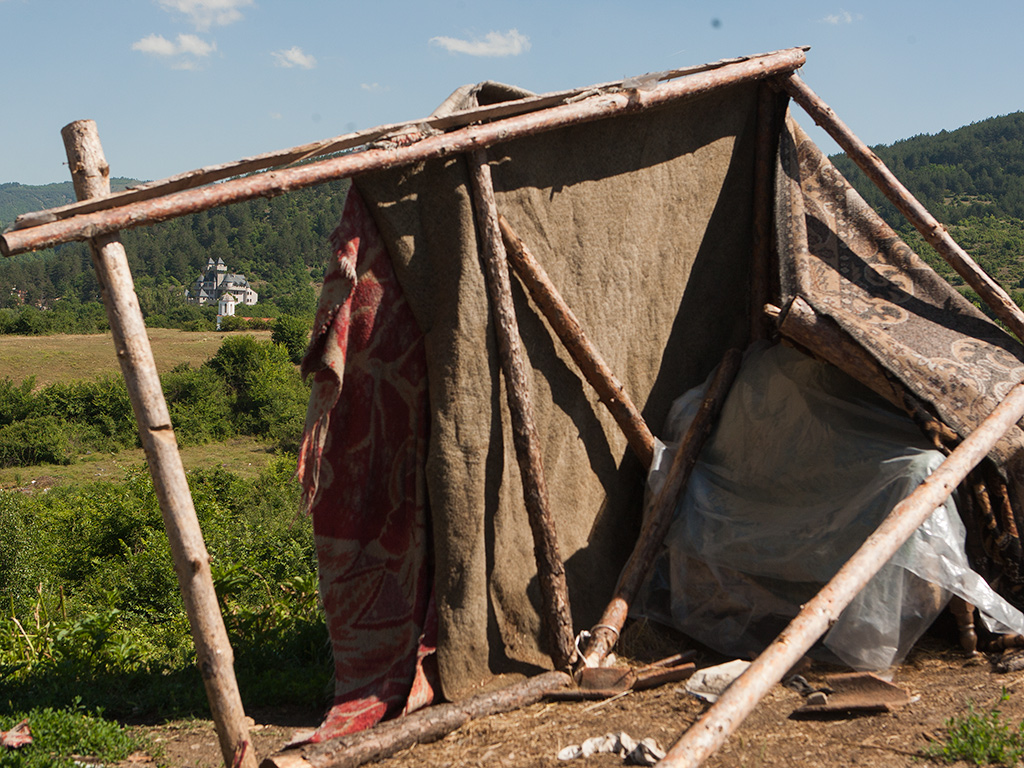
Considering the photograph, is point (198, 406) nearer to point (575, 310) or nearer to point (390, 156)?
point (575, 310)

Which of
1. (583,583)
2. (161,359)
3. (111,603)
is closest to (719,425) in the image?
(583,583)

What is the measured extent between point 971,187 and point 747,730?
60806 mm

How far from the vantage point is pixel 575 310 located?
384 cm

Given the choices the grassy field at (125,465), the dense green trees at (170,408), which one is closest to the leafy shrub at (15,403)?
the dense green trees at (170,408)

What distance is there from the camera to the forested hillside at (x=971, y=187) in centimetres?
3934

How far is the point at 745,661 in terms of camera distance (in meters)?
3.49

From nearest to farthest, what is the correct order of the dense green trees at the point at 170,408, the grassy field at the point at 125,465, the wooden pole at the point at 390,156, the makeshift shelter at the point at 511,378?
the wooden pole at the point at 390,156, the makeshift shelter at the point at 511,378, the grassy field at the point at 125,465, the dense green trees at the point at 170,408

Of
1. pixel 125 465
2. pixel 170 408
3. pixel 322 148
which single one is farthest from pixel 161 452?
pixel 170 408

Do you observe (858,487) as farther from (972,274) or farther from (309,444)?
(309,444)

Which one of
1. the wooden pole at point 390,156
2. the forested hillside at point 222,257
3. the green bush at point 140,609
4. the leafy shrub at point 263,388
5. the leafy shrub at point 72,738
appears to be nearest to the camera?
the wooden pole at point 390,156

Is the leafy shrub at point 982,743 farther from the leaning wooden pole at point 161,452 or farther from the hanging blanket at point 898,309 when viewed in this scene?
the leaning wooden pole at point 161,452

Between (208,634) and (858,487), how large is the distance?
2621mm

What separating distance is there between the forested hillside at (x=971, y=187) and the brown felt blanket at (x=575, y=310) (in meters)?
31.1

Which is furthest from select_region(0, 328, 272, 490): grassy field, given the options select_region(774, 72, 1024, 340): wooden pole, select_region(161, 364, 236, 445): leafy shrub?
select_region(774, 72, 1024, 340): wooden pole
